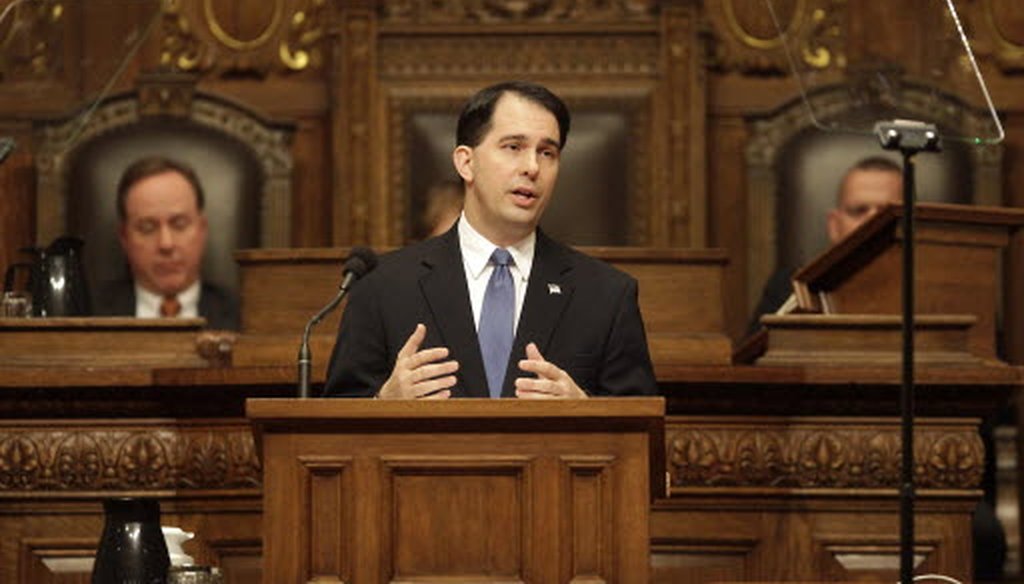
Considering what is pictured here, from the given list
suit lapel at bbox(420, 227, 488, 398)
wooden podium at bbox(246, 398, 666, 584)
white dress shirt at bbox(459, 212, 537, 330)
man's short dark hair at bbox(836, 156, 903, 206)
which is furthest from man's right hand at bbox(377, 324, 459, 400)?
man's short dark hair at bbox(836, 156, 903, 206)

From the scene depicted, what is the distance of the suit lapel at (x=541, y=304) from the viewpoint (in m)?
4.81

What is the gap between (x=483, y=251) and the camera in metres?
4.97

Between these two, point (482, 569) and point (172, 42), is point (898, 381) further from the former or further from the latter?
point (172, 42)

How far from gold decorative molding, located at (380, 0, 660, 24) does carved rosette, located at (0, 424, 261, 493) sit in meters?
3.42

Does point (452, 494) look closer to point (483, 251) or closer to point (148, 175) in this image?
point (483, 251)

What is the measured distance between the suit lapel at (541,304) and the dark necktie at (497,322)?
0.12 ft

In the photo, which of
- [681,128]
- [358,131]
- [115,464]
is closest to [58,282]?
[115,464]

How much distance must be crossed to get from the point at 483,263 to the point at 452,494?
0.74 metres

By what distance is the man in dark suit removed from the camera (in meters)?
4.84

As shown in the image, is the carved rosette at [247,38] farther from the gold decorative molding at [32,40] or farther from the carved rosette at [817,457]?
the carved rosette at [817,457]

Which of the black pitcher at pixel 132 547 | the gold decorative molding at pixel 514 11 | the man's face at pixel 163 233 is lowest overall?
the black pitcher at pixel 132 547

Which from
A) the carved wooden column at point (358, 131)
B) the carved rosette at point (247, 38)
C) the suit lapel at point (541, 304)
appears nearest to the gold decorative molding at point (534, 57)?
the carved wooden column at point (358, 131)

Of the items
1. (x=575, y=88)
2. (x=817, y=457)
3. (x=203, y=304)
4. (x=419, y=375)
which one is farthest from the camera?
(x=575, y=88)

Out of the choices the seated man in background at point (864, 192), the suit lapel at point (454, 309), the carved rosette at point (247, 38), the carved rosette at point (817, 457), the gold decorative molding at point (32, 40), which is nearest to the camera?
the suit lapel at point (454, 309)
